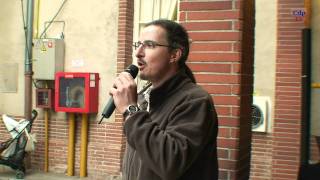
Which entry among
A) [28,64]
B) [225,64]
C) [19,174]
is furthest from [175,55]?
[28,64]

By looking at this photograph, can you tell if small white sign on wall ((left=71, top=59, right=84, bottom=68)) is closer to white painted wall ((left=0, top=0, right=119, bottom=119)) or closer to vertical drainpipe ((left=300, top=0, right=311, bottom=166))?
white painted wall ((left=0, top=0, right=119, bottom=119))

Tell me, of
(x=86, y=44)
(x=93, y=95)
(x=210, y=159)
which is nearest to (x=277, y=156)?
(x=93, y=95)

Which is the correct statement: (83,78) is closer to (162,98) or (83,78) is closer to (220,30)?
(220,30)

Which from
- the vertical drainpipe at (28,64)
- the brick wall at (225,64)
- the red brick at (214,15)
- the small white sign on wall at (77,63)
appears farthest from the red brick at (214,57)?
the vertical drainpipe at (28,64)

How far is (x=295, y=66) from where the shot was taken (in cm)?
794

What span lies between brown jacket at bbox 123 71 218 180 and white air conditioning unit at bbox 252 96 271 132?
585cm

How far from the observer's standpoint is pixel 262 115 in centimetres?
835

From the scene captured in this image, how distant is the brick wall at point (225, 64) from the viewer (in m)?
3.59

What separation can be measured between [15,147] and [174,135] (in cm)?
750

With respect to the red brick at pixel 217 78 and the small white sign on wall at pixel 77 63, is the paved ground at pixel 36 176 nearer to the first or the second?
the small white sign on wall at pixel 77 63

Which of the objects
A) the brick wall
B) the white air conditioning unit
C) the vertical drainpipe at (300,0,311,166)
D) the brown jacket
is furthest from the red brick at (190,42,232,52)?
the white air conditioning unit

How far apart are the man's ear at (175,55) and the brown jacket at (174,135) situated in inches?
Answer: 2.9

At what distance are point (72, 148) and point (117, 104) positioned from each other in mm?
7618

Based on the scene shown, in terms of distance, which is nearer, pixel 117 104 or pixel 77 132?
pixel 117 104
